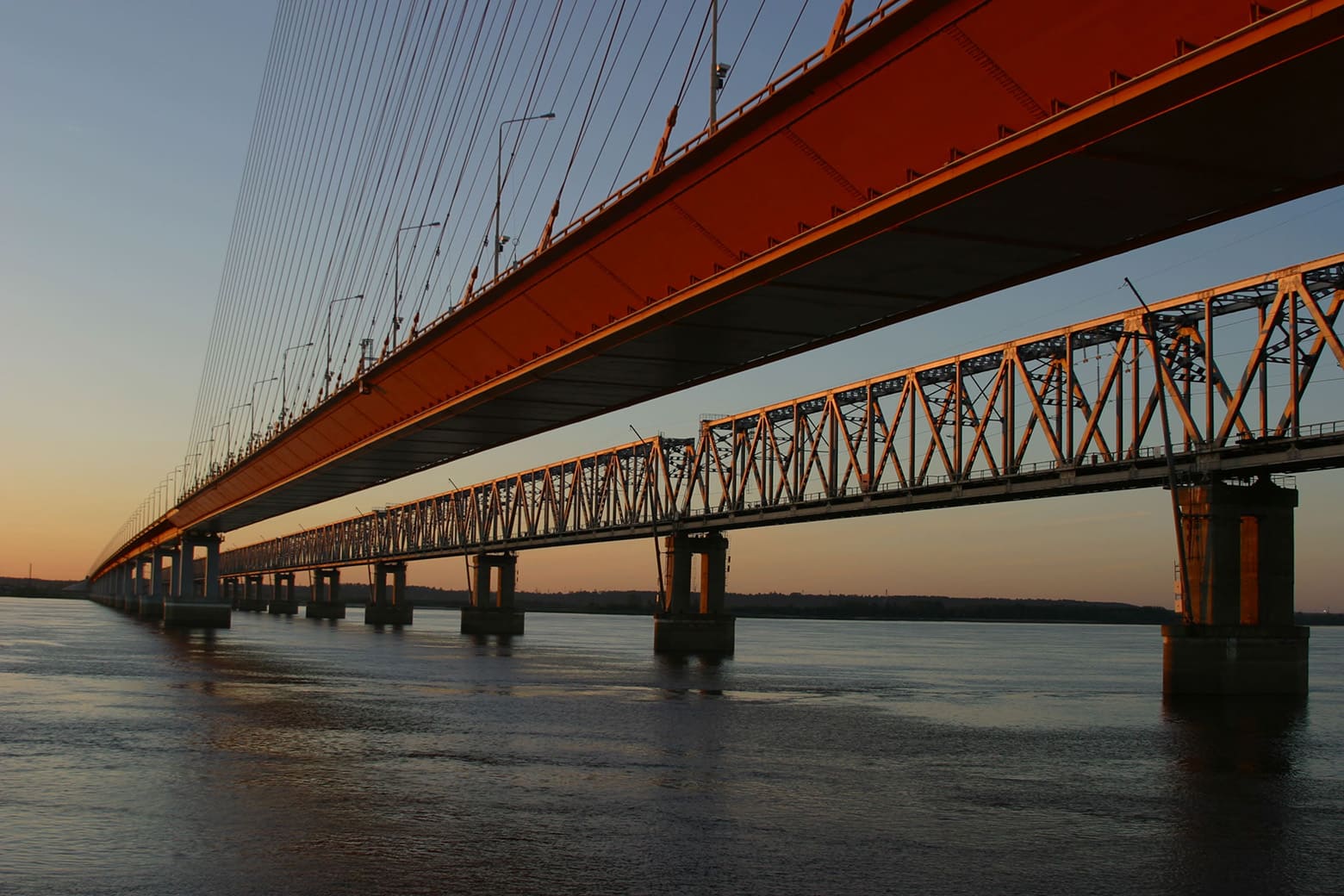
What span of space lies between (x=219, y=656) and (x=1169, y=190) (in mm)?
68598

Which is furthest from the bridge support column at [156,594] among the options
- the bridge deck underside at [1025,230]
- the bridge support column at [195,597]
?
the bridge deck underside at [1025,230]

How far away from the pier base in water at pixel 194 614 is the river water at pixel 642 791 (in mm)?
74224

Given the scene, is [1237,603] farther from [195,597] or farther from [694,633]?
[195,597]

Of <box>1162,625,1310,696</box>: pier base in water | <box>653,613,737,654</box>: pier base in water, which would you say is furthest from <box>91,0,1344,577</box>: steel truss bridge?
<box>653,613,737,654</box>: pier base in water

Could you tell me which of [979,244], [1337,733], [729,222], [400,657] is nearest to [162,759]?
[729,222]

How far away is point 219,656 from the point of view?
80.0 m

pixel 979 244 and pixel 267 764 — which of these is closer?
pixel 979 244

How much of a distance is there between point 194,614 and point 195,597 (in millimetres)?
2149

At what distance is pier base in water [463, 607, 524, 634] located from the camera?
139m

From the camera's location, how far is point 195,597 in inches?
5226

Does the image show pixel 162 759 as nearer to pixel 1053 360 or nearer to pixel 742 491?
pixel 1053 360

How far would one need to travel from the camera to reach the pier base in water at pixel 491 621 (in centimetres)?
13938

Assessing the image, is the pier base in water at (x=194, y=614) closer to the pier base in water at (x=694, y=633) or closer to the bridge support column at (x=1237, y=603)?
the pier base in water at (x=694, y=633)

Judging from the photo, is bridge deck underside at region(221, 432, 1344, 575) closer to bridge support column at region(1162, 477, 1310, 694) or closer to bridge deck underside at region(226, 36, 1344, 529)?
bridge support column at region(1162, 477, 1310, 694)
